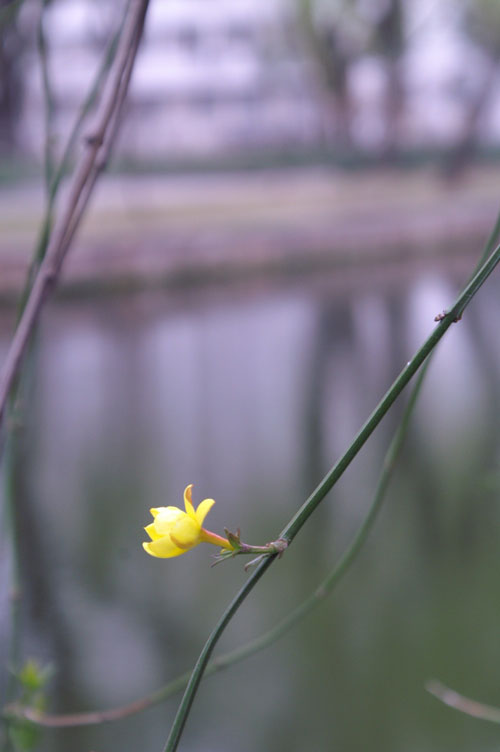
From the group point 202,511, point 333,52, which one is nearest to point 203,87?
point 333,52

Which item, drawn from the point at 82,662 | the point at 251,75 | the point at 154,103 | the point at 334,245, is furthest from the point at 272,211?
the point at 154,103

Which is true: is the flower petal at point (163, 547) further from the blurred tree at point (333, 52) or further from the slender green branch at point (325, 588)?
the blurred tree at point (333, 52)

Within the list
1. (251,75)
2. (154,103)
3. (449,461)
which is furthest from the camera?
(154,103)

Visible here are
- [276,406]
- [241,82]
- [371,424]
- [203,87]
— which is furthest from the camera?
[203,87]

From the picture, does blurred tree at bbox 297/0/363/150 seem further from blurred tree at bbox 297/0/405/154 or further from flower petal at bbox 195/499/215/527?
flower petal at bbox 195/499/215/527

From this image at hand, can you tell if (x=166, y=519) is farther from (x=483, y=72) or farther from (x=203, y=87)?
(x=203, y=87)

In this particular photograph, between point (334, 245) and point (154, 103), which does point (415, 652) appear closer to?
point (334, 245)
